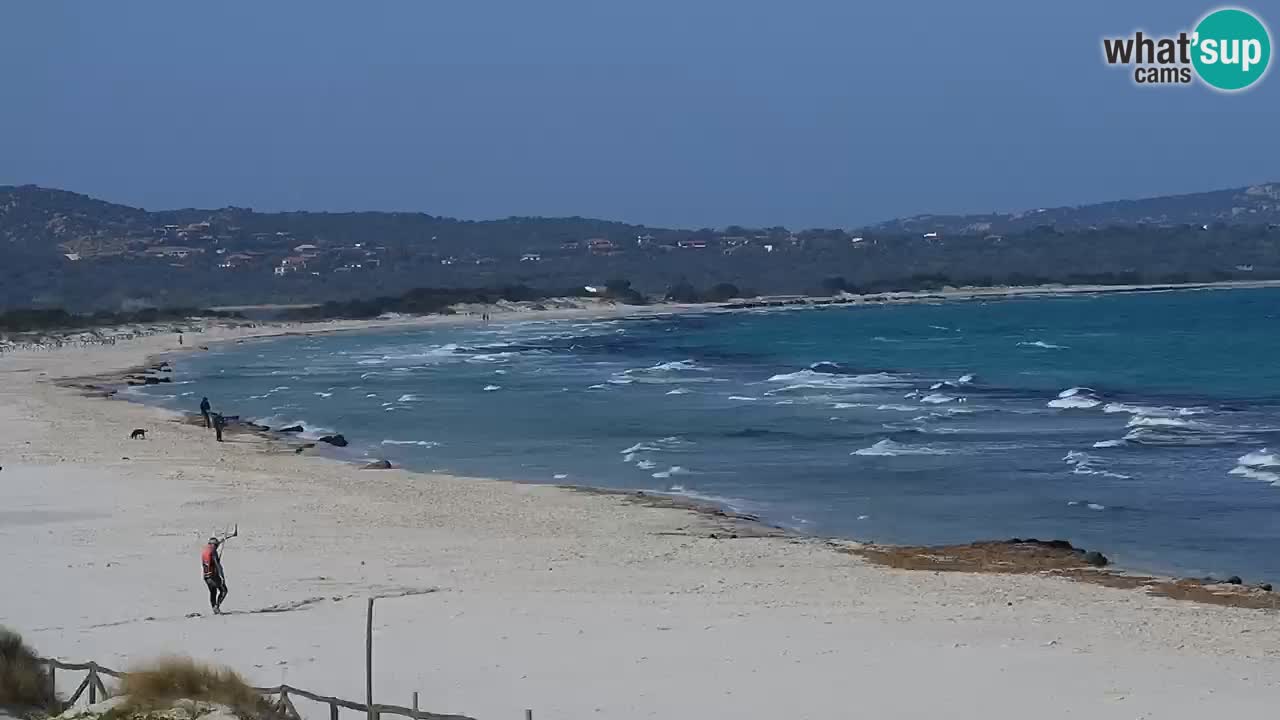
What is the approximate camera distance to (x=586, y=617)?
50.8ft

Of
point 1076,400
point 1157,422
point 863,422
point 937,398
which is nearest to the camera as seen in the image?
point 1157,422

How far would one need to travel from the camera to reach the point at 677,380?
54.1 meters

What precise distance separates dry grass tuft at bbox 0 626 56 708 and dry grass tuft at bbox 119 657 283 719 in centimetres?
94

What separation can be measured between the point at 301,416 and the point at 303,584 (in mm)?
25955

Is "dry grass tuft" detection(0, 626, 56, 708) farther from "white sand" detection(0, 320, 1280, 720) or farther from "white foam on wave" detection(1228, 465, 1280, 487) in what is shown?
"white foam on wave" detection(1228, 465, 1280, 487)

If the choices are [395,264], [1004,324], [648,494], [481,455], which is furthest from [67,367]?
[395,264]

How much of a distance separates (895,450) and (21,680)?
23125 millimetres

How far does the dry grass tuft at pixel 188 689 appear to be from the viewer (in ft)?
32.4

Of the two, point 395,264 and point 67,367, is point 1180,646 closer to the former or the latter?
point 67,367

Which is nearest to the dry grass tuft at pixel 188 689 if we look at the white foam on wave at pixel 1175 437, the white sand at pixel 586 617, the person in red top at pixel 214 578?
the white sand at pixel 586 617

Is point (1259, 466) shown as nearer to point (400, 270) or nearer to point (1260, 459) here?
point (1260, 459)

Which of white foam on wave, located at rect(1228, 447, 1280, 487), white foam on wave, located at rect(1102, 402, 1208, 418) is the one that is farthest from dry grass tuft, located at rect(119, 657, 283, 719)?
white foam on wave, located at rect(1102, 402, 1208, 418)

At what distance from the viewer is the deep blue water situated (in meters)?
24.7

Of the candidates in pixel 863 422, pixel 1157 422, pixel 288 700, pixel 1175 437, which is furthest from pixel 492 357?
pixel 288 700
